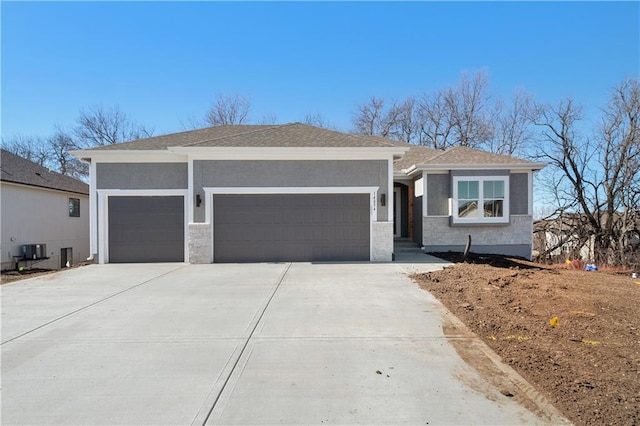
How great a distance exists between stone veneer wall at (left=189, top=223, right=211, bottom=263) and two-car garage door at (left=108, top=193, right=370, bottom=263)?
27cm

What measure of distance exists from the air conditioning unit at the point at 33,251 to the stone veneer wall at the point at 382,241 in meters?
14.7

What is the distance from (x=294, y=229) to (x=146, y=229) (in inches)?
191

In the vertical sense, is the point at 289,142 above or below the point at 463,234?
above

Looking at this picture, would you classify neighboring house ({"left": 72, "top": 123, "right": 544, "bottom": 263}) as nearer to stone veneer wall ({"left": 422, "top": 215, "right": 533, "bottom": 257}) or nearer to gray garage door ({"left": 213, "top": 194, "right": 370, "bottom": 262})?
gray garage door ({"left": 213, "top": 194, "right": 370, "bottom": 262})

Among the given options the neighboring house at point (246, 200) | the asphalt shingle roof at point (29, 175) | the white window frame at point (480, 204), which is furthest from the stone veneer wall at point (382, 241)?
the asphalt shingle roof at point (29, 175)

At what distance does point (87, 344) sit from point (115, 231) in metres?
7.98

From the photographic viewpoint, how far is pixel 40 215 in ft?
54.5

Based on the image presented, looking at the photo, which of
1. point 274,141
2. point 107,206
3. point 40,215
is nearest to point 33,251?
point 40,215

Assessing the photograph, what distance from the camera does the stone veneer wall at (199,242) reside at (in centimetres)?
1113

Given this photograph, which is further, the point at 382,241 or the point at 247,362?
the point at 382,241

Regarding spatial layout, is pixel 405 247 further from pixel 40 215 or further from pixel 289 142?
pixel 40 215

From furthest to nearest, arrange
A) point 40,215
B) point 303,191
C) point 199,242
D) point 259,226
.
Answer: point 40,215 < point 259,226 < point 303,191 < point 199,242

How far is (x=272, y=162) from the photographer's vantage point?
446 inches

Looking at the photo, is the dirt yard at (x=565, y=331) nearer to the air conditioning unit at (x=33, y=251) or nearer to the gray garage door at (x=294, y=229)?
the gray garage door at (x=294, y=229)
